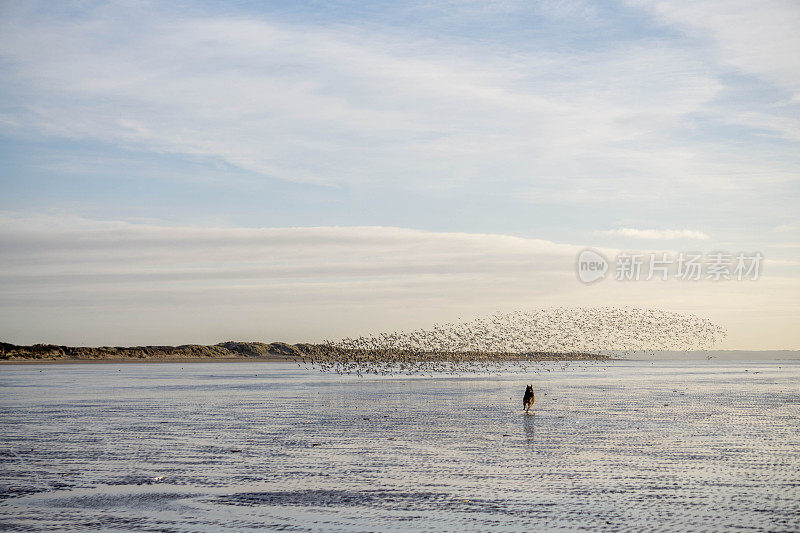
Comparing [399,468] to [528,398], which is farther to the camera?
[528,398]

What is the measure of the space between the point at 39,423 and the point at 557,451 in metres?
21.1

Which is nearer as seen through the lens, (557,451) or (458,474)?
(458,474)

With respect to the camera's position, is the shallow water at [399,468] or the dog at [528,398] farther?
the dog at [528,398]

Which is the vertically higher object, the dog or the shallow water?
the dog

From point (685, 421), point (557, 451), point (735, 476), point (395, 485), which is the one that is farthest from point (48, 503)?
point (685, 421)

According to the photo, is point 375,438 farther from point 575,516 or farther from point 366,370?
point 366,370

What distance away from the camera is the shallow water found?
15320 mm

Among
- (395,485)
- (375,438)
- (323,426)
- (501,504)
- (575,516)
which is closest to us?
(575,516)

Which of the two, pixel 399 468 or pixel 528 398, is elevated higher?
pixel 528 398

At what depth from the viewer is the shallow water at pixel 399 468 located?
15.3 metres

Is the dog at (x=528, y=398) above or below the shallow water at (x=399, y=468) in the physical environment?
above

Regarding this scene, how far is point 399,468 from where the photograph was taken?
20.7 m

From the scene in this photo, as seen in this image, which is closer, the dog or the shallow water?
the shallow water

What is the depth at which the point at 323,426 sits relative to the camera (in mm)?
30797
